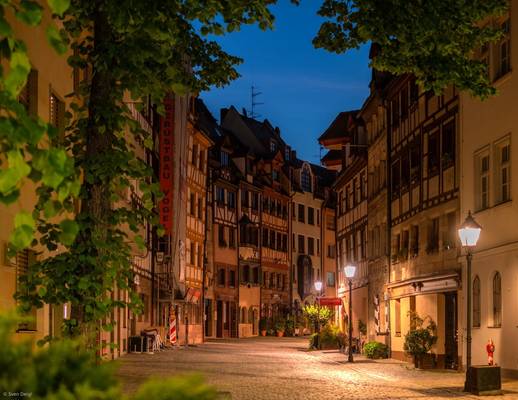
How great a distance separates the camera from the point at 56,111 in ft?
62.8

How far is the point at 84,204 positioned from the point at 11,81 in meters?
6.18

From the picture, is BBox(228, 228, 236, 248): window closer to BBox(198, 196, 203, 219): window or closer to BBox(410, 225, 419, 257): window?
BBox(198, 196, 203, 219): window

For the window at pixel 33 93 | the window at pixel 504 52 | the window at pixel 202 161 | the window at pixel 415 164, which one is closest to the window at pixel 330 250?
the window at pixel 202 161

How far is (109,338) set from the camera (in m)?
31.2

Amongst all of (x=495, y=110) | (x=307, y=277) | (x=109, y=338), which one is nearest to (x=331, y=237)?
(x=307, y=277)

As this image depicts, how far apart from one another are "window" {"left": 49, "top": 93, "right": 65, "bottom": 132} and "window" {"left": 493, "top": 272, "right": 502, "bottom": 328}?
34.6 ft

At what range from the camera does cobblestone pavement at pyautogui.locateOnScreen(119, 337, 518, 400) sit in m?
18.5

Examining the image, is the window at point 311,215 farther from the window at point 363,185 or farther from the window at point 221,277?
the window at point 363,185

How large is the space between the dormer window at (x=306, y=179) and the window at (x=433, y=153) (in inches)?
1990

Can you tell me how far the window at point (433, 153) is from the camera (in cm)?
2820

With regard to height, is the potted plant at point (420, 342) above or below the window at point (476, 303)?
below

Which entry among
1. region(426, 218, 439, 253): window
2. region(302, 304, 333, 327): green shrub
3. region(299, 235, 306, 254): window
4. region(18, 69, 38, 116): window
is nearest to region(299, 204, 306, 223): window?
region(299, 235, 306, 254): window

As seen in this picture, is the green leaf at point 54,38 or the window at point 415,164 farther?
the window at point 415,164

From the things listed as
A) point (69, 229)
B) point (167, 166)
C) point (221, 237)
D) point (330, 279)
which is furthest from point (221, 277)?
point (69, 229)
